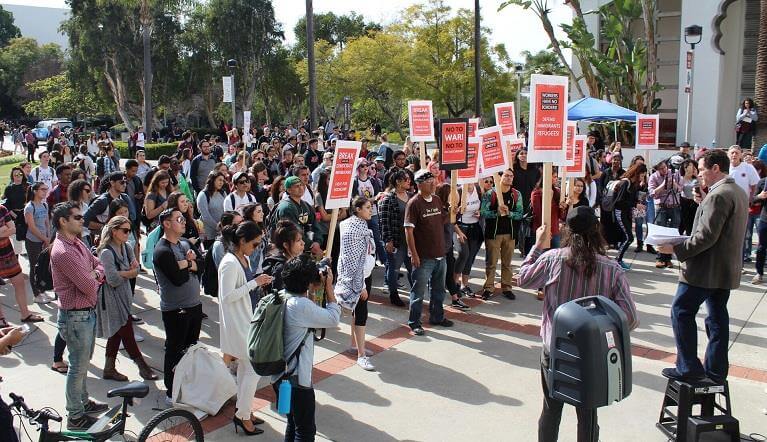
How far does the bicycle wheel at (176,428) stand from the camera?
14.3 feet

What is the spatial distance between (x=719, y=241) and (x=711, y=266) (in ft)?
0.64

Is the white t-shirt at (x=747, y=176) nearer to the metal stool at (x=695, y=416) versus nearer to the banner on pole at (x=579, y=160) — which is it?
the banner on pole at (x=579, y=160)

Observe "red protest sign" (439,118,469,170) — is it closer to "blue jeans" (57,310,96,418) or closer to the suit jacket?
the suit jacket

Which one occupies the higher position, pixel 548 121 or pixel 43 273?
pixel 548 121

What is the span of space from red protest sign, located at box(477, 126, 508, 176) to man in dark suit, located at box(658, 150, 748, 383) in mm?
4131

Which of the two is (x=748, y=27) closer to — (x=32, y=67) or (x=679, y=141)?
(x=679, y=141)

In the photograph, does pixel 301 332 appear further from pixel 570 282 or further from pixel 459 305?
pixel 459 305

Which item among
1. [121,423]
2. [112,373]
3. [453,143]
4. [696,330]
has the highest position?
[453,143]

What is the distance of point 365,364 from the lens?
649cm

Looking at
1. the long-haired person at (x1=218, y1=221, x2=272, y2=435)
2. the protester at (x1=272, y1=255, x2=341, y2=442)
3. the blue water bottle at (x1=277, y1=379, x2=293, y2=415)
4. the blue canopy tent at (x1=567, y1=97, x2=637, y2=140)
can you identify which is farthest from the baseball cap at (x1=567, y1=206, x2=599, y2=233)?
the blue canopy tent at (x1=567, y1=97, x2=637, y2=140)

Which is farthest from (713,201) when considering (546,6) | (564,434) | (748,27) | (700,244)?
(748,27)

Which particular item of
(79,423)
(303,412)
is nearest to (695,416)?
(303,412)

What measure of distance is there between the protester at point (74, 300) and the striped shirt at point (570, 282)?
3.33 metres

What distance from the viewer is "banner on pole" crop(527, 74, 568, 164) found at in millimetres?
6848
